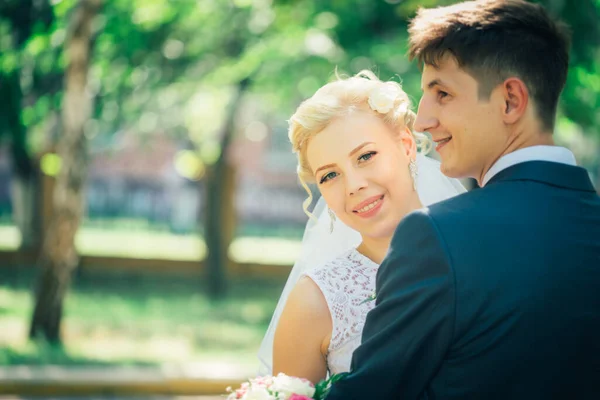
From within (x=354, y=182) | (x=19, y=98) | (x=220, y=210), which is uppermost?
(x=19, y=98)

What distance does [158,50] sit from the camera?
1360 centimetres

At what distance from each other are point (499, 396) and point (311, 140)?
116 cm

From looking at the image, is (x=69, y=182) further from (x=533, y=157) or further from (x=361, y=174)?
(x=533, y=157)

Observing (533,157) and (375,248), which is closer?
(533,157)

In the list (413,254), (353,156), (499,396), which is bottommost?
(499,396)

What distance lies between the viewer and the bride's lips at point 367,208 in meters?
2.53

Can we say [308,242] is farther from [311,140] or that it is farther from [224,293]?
[224,293]

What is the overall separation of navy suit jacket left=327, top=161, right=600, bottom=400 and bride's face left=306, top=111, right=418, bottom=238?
742mm

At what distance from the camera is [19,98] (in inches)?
572

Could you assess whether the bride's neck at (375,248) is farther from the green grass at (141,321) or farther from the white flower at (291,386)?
the green grass at (141,321)

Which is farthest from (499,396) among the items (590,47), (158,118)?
(158,118)

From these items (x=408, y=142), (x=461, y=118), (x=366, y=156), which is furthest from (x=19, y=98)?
(x=461, y=118)

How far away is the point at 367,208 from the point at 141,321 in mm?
9492

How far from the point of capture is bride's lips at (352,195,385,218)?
253 centimetres
